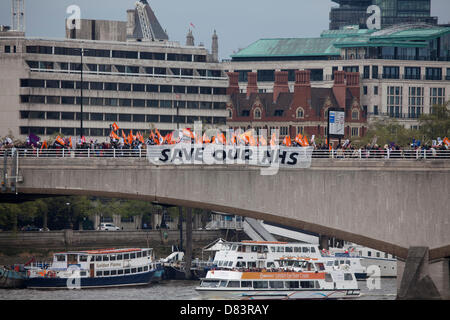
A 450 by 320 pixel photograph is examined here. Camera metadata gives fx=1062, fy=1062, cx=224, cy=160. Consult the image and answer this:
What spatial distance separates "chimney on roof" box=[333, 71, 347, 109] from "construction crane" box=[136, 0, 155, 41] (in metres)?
31.3

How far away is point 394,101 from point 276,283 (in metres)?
104

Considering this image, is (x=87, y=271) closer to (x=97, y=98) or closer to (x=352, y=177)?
(x=352, y=177)

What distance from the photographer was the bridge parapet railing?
83.9 m

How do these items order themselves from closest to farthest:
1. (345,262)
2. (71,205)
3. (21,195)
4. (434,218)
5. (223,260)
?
1. (434,218)
2. (21,195)
3. (223,260)
4. (345,262)
5. (71,205)

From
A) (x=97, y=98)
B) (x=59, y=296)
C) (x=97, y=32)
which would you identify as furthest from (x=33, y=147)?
Result: (x=97, y=32)

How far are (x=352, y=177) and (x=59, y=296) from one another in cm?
3300

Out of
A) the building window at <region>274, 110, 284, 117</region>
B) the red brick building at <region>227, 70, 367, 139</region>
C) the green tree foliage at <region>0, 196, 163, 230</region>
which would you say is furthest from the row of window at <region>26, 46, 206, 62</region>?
the green tree foliage at <region>0, 196, 163, 230</region>

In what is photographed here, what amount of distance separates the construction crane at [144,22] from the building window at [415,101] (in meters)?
50.6

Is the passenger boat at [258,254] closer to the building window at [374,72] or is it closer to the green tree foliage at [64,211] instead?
the green tree foliage at [64,211]

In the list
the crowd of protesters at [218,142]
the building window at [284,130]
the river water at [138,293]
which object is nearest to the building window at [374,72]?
the building window at [284,130]

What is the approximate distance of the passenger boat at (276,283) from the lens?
93.6 m

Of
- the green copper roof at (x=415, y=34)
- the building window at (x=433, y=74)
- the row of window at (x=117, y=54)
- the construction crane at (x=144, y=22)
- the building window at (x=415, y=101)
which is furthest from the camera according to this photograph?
the building window at (x=433, y=74)

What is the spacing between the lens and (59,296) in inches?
3949

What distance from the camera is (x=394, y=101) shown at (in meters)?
193
